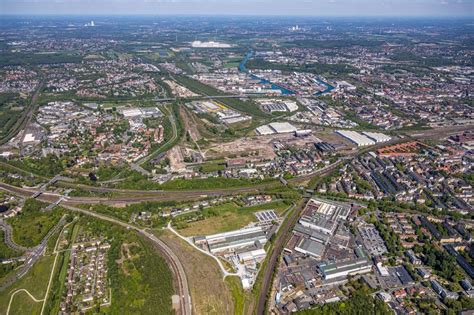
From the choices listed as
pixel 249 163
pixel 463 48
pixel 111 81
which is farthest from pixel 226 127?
pixel 463 48

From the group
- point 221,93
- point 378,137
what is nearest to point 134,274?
point 378,137

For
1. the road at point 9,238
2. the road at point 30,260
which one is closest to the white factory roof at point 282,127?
the road at point 30,260

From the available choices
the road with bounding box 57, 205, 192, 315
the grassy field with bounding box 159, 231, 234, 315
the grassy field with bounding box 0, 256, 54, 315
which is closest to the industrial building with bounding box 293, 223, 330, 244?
the grassy field with bounding box 159, 231, 234, 315

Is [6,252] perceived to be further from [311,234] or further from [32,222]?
[311,234]

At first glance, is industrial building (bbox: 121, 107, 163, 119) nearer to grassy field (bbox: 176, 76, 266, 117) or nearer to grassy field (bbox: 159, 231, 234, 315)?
grassy field (bbox: 176, 76, 266, 117)

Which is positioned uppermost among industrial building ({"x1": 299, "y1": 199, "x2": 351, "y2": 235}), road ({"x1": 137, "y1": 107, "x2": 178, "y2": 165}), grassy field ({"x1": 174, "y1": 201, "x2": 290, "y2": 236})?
road ({"x1": 137, "y1": 107, "x2": 178, "y2": 165})
